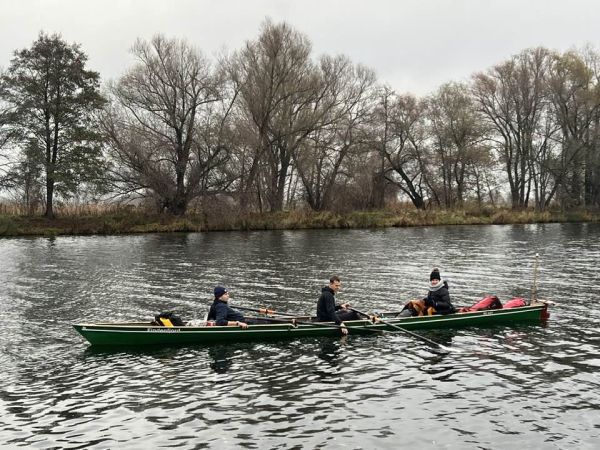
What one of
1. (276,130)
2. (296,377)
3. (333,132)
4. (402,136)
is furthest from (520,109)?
(296,377)

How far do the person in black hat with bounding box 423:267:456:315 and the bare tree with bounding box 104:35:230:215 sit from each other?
42.4m

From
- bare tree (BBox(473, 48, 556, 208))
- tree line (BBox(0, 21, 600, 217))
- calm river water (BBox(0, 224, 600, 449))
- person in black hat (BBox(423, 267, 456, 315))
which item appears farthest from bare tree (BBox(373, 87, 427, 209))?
person in black hat (BBox(423, 267, 456, 315))

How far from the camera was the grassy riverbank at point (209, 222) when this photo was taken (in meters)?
54.6

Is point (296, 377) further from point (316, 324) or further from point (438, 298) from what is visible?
point (438, 298)

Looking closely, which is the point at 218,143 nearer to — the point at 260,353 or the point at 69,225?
the point at 69,225

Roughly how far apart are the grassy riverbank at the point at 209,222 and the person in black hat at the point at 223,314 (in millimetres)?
39914

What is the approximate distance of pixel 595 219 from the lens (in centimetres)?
6881

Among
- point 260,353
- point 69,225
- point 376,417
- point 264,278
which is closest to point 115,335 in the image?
point 260,353

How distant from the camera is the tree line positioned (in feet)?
184

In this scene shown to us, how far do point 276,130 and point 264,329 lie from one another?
153 feet

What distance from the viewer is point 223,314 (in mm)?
16328

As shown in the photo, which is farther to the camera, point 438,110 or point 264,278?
point 438,110

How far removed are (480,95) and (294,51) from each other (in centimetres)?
2592

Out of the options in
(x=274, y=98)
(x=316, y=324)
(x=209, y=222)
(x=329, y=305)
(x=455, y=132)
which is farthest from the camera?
(x=455, y=132)
